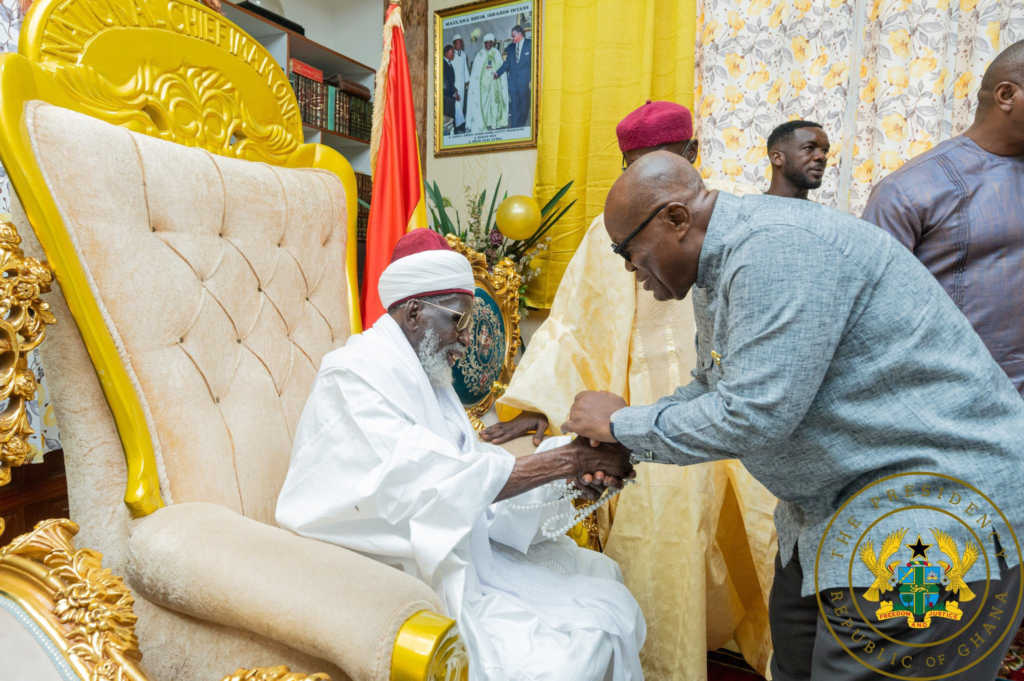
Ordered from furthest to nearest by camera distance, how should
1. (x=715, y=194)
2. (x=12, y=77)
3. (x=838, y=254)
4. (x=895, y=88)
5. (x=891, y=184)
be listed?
(x=895, y=88)
(x=891, y=184)
(x=12, y=77)
(x=715, y=194)
(x=838, y=254)

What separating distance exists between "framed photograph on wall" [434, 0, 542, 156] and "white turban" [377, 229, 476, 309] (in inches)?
85.4

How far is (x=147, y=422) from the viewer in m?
1.38

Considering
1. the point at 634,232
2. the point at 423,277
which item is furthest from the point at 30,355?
the point at 634,232

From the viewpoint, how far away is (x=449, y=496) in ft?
4.49

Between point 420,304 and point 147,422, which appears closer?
point 147,422

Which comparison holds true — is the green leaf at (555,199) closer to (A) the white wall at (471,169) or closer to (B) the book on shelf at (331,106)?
(A) the white wall at (471,169)

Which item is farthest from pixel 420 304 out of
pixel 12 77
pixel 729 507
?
pixel 729 507

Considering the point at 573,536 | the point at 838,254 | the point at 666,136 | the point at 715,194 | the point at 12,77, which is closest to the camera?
the point at 838,254

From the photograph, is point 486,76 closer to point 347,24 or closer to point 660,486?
point 347,24

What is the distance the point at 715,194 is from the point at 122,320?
1.25 m

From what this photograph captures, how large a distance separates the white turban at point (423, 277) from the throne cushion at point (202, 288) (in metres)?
0.31

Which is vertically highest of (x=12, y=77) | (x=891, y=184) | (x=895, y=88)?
(x=895, y=88)

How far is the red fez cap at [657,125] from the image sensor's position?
2217 mm

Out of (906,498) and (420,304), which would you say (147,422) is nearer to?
(420,304)
